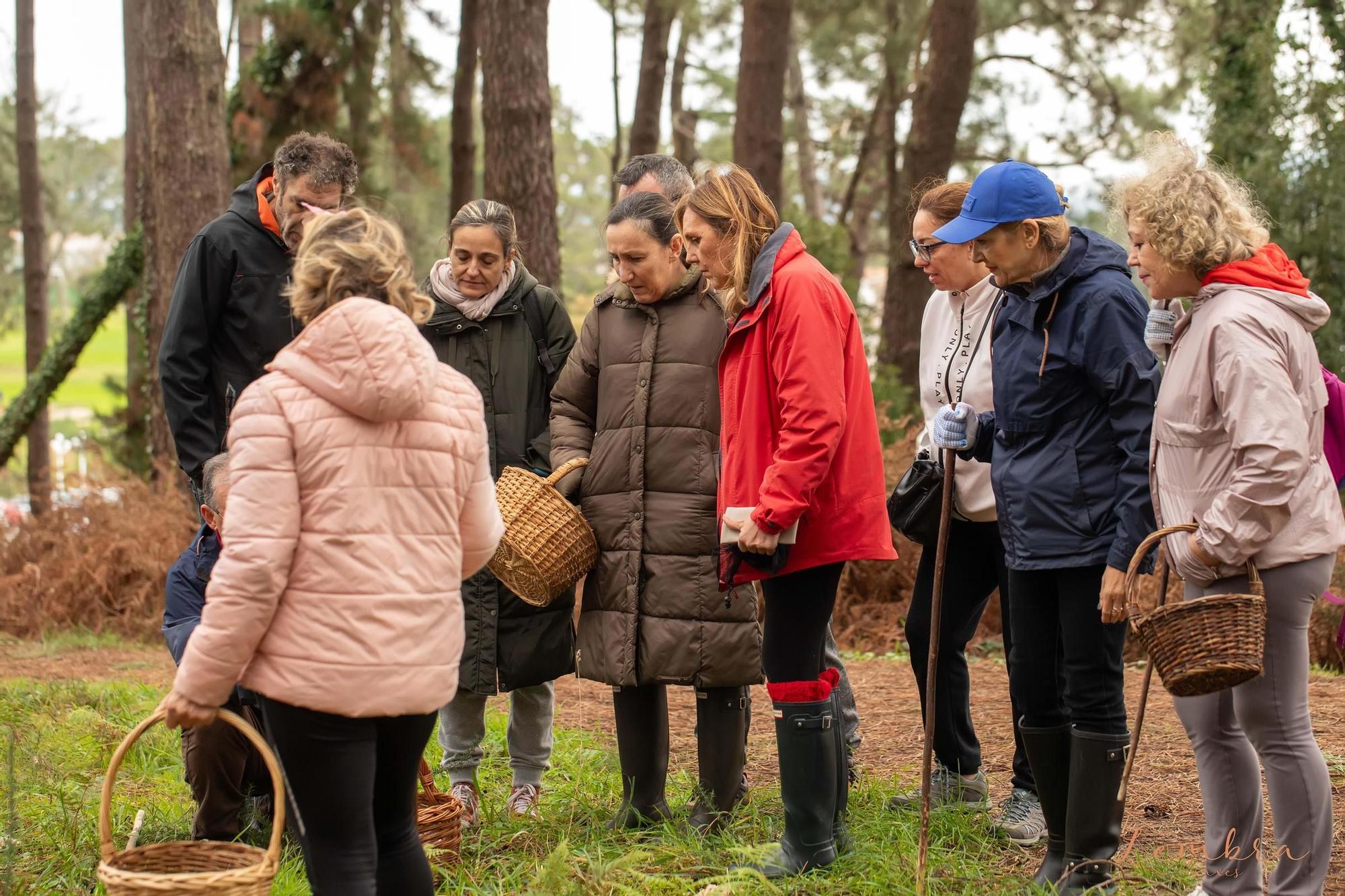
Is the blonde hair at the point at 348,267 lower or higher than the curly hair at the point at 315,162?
lower

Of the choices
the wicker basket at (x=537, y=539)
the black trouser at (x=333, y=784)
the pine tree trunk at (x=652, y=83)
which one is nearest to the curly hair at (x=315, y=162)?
the wicker basket at (x=537, y=539)

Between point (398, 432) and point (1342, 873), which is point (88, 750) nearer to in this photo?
point (398, 432)

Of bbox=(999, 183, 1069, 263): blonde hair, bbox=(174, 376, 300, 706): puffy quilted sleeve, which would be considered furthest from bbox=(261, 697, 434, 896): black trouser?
bbox=(999, 183, 1069, 263): blonde hair

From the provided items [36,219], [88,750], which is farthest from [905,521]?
[36,219]

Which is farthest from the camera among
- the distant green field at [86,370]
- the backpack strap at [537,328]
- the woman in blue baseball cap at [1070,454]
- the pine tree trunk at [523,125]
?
the distant green field at [86,370]

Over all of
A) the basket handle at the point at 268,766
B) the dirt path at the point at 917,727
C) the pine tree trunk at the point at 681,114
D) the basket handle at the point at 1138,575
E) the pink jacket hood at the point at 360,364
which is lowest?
the dirt path at the point at 917,727

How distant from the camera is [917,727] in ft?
18.6

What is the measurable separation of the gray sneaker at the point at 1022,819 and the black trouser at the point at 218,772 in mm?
2351

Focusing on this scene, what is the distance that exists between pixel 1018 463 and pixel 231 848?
2.23 m

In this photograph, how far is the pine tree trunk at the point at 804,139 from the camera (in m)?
22.3

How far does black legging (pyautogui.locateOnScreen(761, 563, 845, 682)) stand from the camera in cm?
369

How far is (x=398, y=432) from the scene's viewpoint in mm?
2725

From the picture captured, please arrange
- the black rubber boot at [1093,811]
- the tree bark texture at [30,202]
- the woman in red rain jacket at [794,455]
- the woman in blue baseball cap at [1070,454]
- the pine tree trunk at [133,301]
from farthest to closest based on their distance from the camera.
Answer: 1. the tree bark texture at [30,202]
2. the pine tree trunk at [133,301]
3. the woman in red rain jacket at [794,455]
4. the black rubber boot at [1093,811]
5. the woman in blue baseball cap at [1070,454]

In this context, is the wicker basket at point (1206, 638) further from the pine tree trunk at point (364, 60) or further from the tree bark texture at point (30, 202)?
the tree bark texture at point (30, 202)
